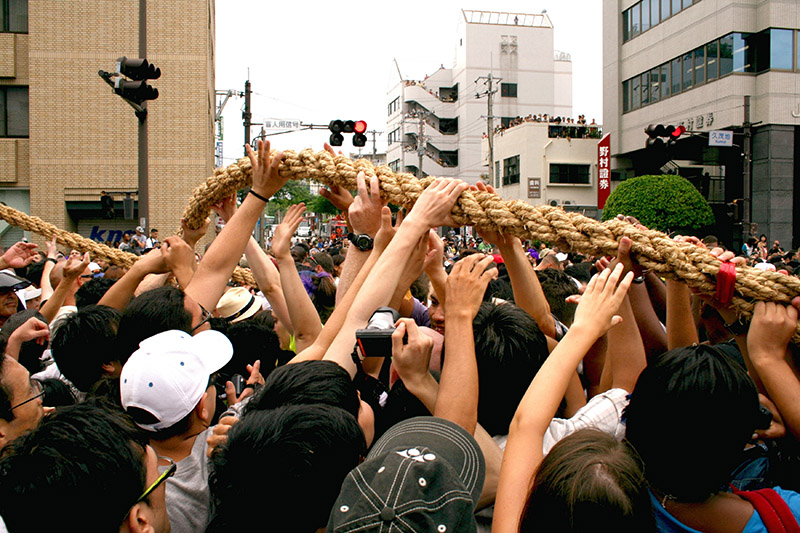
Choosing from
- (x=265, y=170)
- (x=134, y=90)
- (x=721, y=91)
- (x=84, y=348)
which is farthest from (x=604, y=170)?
(x=84, y=348)

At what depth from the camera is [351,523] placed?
1201 millimetres

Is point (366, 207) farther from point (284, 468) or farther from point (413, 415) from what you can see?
point (284, 468)

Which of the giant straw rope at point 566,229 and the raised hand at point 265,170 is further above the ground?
the raised hand at point 265,170

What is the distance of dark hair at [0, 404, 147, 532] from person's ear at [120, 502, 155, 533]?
0.07 ft

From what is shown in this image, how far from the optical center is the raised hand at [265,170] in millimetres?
2762

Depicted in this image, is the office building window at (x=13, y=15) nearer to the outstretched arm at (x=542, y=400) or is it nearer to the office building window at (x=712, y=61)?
the outstretched arm at (x=542, y=400)

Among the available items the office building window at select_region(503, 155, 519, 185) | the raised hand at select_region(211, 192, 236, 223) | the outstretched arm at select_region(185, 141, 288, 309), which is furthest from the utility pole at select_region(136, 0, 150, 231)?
the office building window at select_region(503, 155, 519, 185)

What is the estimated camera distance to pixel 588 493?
53.2 inches

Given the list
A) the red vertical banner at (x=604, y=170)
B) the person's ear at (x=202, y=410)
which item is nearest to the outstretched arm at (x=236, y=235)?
the person's ear at (x=202, y=410)

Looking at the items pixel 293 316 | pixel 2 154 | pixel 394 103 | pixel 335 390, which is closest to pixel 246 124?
pixel 2 154

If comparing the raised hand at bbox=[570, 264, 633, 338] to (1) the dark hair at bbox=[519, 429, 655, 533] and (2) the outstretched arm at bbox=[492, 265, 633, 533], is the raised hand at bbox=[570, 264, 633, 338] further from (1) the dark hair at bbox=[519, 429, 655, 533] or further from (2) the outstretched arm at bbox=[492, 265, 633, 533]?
(1) the dark hair at bbox=[519, 429, 655, 533]

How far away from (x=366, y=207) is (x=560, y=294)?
72.6 inches

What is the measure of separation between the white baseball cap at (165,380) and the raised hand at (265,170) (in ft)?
3.04

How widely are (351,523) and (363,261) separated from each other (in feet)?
5.68
